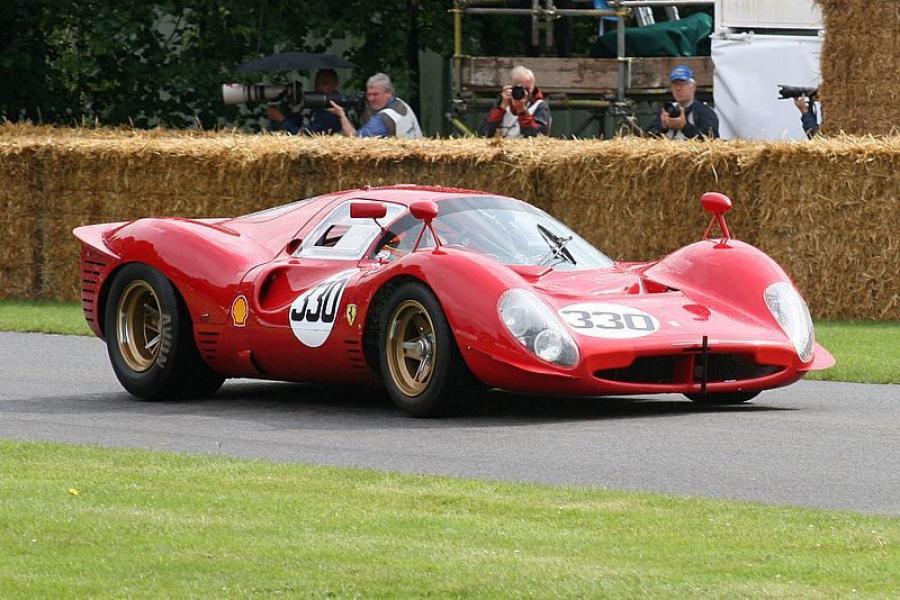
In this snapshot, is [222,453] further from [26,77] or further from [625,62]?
[26,77]

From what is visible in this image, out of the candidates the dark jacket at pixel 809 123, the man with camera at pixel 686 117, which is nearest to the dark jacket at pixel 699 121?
the man with camera at pixel 686 117

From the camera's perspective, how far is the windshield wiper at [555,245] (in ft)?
32.3

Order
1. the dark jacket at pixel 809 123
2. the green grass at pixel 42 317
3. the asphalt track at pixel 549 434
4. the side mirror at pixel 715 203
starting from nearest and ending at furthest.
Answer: the asphalt track at pixel 549 434 < the side mirror at pixel 715 203 < the green grass at pixel 42 317 < the dark jacket at pixel 809 123

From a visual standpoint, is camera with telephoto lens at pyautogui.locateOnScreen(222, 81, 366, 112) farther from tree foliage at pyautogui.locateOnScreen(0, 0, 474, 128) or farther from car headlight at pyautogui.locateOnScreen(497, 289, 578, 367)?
car headlight at pyautogui.locateOnScreen(497, 289, 578, 367)

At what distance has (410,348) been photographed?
922 centimetres

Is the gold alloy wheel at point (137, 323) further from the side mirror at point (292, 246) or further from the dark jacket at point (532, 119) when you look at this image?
the dark jacket at point (532, 119)

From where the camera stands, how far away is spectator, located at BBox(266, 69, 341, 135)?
17922 mm

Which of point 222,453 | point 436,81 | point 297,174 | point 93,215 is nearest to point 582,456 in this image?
point 222,453

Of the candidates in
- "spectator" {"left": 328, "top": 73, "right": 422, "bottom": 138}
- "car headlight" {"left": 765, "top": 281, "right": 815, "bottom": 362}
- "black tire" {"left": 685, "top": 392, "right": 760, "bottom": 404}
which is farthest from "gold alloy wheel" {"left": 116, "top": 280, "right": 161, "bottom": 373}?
"spectator" {"left": 328, "top": 73, "right": 422, "bottom": 138}

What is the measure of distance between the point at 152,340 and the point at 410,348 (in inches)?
76.8

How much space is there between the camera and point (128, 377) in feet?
34.3

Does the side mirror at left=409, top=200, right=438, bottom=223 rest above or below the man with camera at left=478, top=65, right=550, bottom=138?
above

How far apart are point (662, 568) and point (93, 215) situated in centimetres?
1284

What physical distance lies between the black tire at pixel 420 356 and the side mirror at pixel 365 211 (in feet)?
1.71
